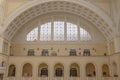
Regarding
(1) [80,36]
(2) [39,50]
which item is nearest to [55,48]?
(2) [39,50]

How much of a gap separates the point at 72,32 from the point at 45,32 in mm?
6191

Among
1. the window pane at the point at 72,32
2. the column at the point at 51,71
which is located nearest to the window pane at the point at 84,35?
the window pane at the point at 72,32

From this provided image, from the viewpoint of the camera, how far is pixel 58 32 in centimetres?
3903

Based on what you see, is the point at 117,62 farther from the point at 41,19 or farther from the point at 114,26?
the point at 41,19

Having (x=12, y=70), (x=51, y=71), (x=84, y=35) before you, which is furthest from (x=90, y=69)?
(x=12, y=70)

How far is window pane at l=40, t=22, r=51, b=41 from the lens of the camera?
38750 mm

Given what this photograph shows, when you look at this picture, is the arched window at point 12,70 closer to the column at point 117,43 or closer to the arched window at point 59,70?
the arched window at point 59,70

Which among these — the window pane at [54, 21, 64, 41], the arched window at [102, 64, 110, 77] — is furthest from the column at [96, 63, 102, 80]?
the window pane at [54, 21, 64, 41]

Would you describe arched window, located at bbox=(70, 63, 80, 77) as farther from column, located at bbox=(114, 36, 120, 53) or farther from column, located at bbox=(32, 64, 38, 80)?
column, located at bbox=(114, 36, 120, 53)

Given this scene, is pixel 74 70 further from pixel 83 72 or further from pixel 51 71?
pixel 51 71

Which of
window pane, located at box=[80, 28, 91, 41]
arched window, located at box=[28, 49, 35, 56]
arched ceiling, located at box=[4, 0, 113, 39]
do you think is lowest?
arched window, located at box=[28, 49, 35, 56]

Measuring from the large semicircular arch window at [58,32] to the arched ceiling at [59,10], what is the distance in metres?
2.85

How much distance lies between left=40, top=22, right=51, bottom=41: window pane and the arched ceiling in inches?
121

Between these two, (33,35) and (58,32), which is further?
(58,32)
